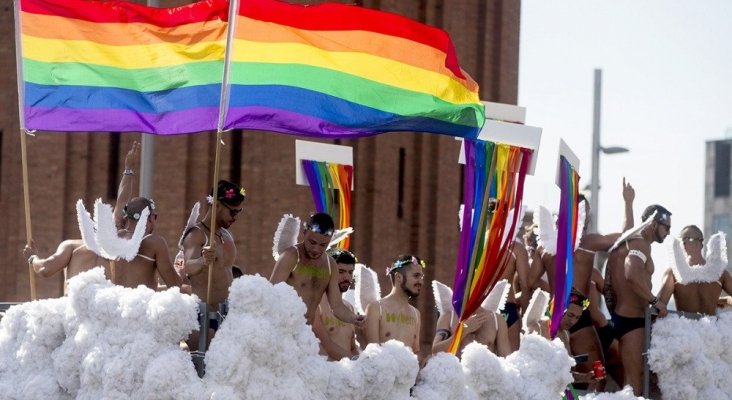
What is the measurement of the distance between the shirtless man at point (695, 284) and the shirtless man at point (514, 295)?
1.07 m

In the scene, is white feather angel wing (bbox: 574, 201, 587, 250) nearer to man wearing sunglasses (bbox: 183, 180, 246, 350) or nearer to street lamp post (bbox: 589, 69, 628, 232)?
man wearing sunglasses (bbox: 183, 180, 246, 350)

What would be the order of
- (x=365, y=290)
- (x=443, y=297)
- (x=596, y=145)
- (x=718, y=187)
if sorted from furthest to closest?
(x=718, y=187) < (x=596, y=145) < (x=365, y=290) < (x=443, y=297)

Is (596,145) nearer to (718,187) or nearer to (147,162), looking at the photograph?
(147,162)

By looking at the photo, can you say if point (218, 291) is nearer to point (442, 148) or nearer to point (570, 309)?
point (570, 309)

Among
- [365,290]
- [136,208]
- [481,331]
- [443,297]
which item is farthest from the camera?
[365,290]

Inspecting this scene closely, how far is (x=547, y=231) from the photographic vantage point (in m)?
10.0

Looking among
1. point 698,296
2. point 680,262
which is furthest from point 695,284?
point 680,262

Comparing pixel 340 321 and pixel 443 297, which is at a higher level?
pixel 443 297

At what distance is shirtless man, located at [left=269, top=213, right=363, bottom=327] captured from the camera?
25.9 feet

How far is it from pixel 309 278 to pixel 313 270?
2.2 inches

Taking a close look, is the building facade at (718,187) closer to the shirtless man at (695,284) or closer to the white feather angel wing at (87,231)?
the shirtless man at (695,284)

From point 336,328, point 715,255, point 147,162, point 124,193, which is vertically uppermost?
point 147,162

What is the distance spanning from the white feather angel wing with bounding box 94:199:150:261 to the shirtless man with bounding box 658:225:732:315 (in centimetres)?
437

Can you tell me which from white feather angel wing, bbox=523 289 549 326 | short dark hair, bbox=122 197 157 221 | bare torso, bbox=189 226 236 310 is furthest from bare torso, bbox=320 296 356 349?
short dark hair, bbox=122 197 157 221
